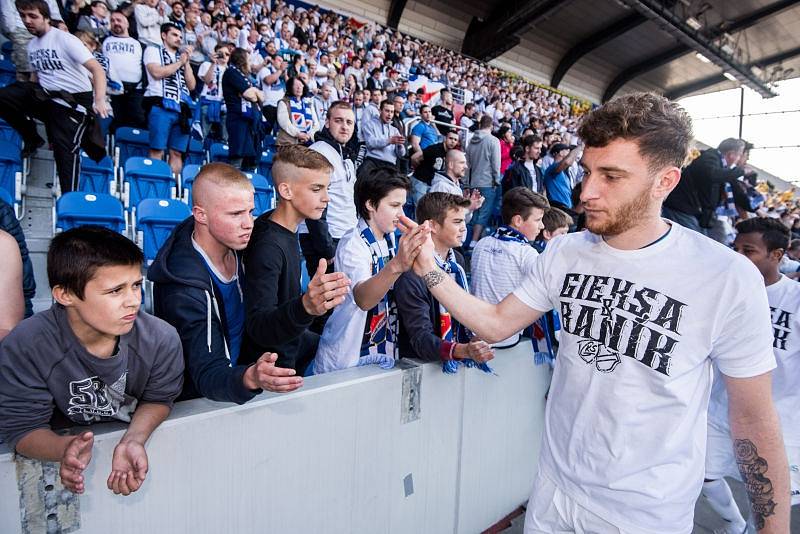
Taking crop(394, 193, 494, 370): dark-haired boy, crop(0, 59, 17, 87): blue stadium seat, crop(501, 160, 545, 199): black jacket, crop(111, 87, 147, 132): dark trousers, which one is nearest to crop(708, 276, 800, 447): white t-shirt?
crop(394, 193, 494, 370): dark-haired boy

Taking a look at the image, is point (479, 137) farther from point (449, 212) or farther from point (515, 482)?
point (515, 482)

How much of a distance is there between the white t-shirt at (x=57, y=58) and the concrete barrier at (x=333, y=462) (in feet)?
13.1

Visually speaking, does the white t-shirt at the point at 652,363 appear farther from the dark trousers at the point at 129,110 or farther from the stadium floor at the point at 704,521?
the dark trousers at the point at 129,110

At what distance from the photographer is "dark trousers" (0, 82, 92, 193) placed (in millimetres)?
3826

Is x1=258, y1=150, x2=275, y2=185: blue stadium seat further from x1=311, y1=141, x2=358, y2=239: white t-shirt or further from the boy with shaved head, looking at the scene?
the boy with shaved head

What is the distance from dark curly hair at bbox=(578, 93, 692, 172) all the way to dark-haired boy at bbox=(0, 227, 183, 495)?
139 centimetres

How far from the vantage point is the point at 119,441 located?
1141mm

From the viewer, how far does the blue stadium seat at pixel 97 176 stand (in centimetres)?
473

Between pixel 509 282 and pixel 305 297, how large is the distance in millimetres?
1628

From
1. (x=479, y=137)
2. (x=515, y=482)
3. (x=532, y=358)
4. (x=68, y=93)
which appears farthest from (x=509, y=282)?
(x=479, y=137)

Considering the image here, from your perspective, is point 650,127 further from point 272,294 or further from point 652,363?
point 272,294

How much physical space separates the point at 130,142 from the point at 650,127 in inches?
243

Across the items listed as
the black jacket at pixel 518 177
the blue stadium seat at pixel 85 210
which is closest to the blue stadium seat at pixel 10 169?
the blue stadium seat at pixel 85 210

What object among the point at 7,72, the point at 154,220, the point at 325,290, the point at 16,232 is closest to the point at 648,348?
the point at 325,290
